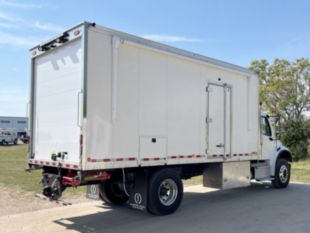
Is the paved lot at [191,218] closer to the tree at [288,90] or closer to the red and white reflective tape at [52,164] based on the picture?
the red and white reflective tape at [52,164]

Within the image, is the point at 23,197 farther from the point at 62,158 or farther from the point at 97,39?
the point at 97,39

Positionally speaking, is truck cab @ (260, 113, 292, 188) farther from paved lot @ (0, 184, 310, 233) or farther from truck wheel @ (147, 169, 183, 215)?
truck wheel @ (147, 169, 183, 215)

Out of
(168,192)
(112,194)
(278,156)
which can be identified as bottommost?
(112,194)

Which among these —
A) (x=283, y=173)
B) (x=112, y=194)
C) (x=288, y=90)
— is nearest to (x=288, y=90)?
(x=288, y=90)

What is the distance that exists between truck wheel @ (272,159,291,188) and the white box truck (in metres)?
2.31

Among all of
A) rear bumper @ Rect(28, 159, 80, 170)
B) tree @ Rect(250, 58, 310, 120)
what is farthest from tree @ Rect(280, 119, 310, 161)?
rear bumper @ Rect(28, 159, 80, 170)

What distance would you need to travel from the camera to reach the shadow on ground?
260 inches

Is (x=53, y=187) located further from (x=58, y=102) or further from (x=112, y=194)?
(x=112, y=194)

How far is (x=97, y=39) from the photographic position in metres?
6.54

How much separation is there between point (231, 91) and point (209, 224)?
401 centimetres

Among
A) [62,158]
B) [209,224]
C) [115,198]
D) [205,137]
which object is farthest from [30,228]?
[205,137]

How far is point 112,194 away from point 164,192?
5.42 ft

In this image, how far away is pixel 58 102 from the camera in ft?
23.6

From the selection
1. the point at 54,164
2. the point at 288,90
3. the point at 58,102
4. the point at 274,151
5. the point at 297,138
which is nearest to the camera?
the point at 54,164
